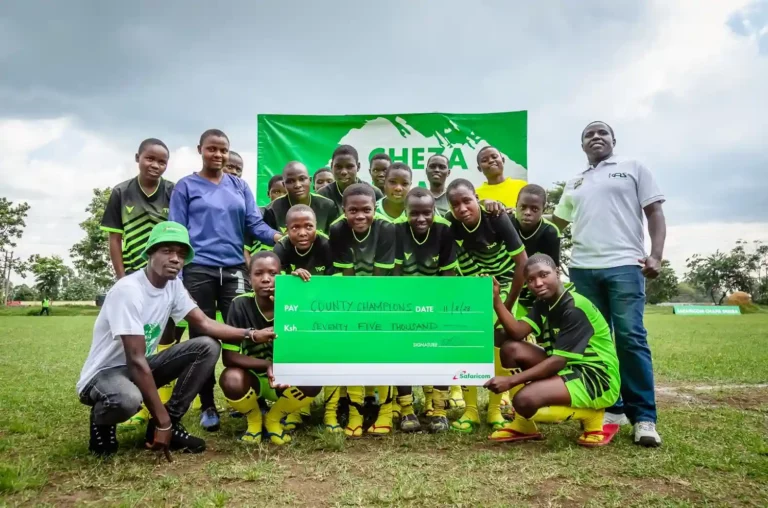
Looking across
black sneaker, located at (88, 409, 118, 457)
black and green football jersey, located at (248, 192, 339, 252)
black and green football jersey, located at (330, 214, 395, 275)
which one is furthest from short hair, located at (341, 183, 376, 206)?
black sneaker, located at (88, 409, 118, 457)

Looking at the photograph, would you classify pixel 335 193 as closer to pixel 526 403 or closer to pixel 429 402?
pixel 429 402

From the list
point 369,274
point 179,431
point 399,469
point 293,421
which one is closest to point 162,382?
point 179,431

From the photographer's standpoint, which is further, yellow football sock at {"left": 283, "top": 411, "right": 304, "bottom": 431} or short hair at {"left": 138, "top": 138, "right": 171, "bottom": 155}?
short hair at {"left": 138, "top": 138, "right": 171, "bottom": 155}

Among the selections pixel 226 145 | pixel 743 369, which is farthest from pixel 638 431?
pixel 743 369

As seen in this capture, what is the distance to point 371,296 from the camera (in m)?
4.28

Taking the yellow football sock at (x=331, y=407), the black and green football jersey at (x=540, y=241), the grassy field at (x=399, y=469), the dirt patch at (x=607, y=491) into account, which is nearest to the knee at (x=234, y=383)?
the grassy field at (x=399, y=469)

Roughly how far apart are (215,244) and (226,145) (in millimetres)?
936

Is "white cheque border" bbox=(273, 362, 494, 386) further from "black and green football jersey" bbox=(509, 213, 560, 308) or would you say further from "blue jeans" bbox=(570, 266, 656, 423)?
"blue jeans" bbox=(570, 266, 656, 423)

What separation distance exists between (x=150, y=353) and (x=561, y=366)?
3127 mm

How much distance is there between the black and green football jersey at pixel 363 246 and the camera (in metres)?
4.59

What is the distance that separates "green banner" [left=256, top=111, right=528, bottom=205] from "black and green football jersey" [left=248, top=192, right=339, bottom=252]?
5.00 feet

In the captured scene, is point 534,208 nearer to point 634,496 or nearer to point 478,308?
point 478,308

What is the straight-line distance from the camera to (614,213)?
14.6 ft

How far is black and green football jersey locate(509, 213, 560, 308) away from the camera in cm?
480
